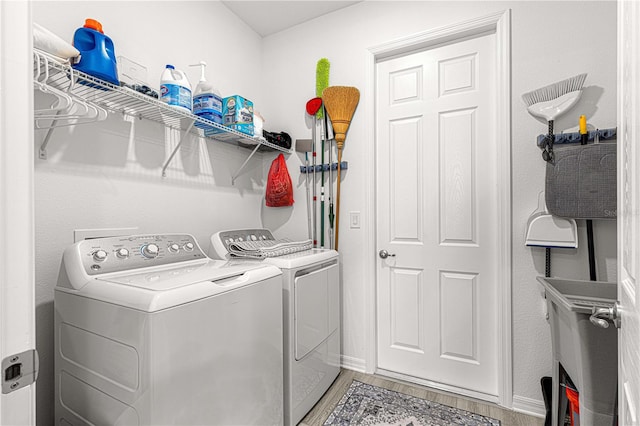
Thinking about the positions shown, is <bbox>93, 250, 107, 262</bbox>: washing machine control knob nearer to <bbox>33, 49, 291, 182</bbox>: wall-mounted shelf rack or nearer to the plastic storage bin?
<bbox>33, 49, 291, 182</bbox>: wall-mounted shelf rack

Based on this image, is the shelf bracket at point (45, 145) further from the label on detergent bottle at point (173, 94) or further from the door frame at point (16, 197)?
the door frame at point (16, 197)

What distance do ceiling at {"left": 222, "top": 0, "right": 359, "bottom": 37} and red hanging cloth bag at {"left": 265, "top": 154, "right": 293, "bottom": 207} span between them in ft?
3.52

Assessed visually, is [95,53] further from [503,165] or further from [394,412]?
[394,412]

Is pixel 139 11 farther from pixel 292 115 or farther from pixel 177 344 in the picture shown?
pixel 177 344

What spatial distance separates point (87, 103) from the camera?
1139 millimetres

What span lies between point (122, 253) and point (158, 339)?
53 cm

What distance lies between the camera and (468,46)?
6.31ft

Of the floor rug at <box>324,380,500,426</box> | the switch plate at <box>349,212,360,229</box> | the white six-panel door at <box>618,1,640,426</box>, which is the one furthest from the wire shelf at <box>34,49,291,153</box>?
the floor rug at <box>324,380,500,426</box>

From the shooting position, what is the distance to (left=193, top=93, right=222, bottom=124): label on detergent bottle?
168 centimetres

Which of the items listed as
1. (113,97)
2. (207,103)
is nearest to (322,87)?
(207,103)

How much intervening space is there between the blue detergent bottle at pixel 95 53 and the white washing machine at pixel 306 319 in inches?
37.7

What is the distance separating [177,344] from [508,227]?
70.0 inches

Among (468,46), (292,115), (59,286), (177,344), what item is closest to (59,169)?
(59,286)

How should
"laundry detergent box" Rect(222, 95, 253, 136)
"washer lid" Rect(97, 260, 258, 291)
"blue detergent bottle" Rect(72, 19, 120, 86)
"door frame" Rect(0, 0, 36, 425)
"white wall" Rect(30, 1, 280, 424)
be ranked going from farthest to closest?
"laundry detergent box" Rect(222, 95, 253, 136), "white wall" Rect(30, 1, 280, 424), "blue detergent bottle" Rect(72, 19, 120, 86), "washer lid" Rect(97, 260, 258, 291), "door frame" Rect(0, 0, 36, 425)
